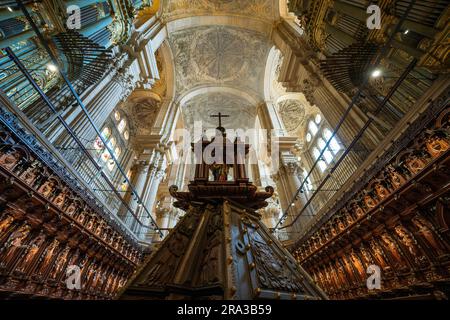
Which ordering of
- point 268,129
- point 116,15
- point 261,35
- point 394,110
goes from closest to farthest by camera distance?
point 394,110 < point 116,15 < point 268,129 < point 261,35

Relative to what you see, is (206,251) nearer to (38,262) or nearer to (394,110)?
(38,262)

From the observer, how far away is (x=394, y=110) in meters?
4.52

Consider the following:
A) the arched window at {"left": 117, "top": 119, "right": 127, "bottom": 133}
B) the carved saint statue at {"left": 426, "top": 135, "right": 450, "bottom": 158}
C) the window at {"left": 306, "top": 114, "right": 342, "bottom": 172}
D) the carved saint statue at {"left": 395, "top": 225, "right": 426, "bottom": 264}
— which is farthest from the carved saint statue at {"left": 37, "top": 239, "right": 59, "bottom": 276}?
the window at {"left": 306, "top": 114, "right": 342, "bottom": 172}

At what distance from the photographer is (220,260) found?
1.34 metres

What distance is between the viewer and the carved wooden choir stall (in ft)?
3.76

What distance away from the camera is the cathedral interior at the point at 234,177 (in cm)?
167

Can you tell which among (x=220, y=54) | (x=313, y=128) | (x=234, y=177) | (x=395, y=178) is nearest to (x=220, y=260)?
(x=234, y=177)

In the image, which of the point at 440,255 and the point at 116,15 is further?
the point at 116,15

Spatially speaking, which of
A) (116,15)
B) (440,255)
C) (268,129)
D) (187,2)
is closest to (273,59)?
(268,129)

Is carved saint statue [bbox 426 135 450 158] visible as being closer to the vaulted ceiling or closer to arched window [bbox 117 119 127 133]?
the vaulted ceiling

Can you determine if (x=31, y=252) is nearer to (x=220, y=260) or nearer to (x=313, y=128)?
(x=220, y=260)

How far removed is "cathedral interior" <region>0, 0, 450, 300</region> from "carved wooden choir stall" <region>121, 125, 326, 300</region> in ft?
0.04
